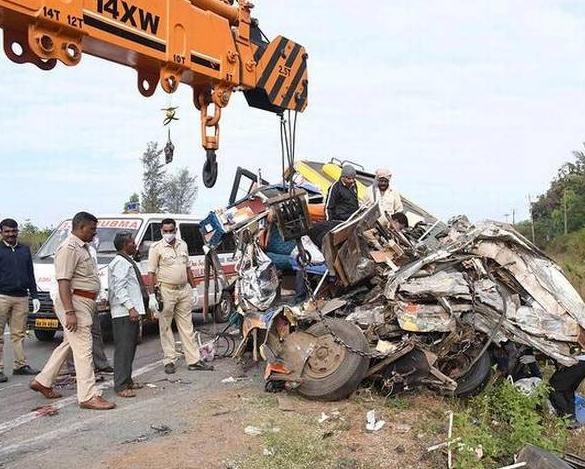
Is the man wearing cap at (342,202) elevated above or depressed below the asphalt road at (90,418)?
above

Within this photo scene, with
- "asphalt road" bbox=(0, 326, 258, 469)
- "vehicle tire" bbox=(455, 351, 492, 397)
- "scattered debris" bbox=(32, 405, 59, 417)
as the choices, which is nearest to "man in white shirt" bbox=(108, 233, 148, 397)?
"asphalt road" bbox=(0, 326, 258, 469)

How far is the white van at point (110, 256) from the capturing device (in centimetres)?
889

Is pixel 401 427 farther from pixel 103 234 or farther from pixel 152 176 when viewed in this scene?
pixel 152 176

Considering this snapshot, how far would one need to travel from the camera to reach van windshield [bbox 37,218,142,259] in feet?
32.0

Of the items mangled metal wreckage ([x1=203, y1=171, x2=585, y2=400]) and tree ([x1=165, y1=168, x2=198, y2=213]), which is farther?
tree ([x1=165, y1=168, x2=198, y2=213])

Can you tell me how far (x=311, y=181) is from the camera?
11.1m

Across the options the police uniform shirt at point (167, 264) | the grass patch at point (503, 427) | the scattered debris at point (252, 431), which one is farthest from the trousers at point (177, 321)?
the grass patch at point (503, 427)

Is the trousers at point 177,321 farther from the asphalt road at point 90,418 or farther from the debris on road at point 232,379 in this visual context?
the debris on road at point 232,379

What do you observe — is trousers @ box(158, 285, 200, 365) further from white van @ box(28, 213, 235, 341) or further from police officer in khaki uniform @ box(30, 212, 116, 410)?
police officer in khaki uniform @ box(30, 212, 116, 410)

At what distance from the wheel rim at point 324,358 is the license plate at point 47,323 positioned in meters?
4.44

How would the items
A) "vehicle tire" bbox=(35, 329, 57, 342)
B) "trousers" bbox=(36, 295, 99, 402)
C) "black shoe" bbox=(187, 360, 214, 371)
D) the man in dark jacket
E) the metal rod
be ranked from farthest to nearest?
1. "vehicle tire" bbox=(35, 329, 57, 342)
2. "black shoe" bbox=(187, 360, 214, 371)
3. the man in dark jacket
4. "trousers" bbox=(36, 295, 99, 402)
5. the metal rod

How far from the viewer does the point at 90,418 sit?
18.6ft

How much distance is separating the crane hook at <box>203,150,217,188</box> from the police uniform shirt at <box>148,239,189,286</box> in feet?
7.86

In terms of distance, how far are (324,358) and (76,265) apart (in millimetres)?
2520
